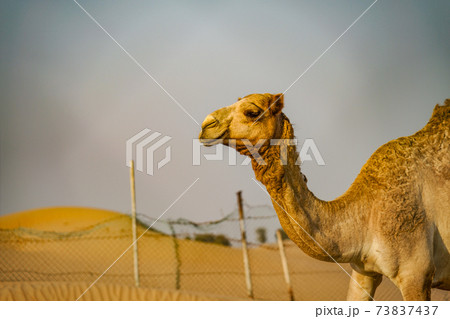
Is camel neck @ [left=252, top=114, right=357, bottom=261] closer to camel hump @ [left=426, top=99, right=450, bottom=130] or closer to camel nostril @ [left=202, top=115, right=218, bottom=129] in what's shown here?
camel nostril @ [left=202, top=115, right=218, bottom=129]

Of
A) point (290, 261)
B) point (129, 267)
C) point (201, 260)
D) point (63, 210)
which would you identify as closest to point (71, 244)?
point (129, 267)

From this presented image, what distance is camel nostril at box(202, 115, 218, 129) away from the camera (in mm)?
3664

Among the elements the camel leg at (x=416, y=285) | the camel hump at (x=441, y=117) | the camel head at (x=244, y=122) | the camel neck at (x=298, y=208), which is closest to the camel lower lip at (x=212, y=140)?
the camel head at (x=244, y=122)

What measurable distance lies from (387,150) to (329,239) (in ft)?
3.42

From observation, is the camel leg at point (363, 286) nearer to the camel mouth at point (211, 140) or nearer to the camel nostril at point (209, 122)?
the camel mouth at point (211, 140)

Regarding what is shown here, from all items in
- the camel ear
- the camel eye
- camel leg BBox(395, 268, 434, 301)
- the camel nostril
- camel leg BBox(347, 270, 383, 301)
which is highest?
the camel ear

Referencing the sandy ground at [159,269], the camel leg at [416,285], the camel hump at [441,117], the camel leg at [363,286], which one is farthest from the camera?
the sandy ground at [159,269]

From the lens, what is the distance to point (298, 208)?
3.82 meters

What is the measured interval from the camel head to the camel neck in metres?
0.13

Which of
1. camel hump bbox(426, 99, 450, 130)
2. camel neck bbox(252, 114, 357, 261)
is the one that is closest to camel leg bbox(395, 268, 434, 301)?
camel neck bbox(252, 114, 357, 261)

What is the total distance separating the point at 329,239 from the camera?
3936 mm

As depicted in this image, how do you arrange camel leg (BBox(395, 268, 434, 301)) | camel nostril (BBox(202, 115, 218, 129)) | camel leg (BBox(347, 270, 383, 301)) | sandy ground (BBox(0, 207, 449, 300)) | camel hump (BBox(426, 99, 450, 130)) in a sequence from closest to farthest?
camel nostril (BBox(202, 115, 218, 129)), camel leg (BBox(395, 268, 434, 301)), camel leg (BBox(347, 270, 383, 301)), camel hump (BBox(426, 99, 450, 130)), sandy ground (BBox(0, 207, 449, 300))

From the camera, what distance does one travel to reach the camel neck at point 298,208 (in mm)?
3803
